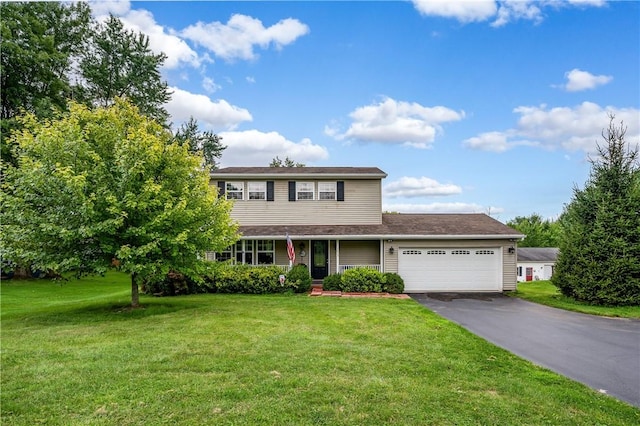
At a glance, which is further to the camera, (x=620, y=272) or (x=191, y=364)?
(x=620, y=272)

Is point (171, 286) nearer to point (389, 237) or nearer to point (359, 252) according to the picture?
point (359, 252)

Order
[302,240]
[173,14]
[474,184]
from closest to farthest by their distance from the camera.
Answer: [173,14] → [302,240] → [474,184]

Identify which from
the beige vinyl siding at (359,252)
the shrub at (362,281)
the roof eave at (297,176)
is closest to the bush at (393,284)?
the shrub at (362,281)

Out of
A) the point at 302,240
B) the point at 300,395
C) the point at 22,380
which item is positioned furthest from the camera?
the point at 302,240

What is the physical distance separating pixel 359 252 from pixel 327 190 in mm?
3439

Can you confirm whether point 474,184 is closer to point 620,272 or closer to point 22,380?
point 620,272

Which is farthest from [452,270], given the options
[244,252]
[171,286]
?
[171,286]

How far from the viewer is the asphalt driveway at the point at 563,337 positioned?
5766 millimetres

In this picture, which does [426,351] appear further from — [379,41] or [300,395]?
[379,41]

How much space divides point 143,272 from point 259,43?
11656 millimetres

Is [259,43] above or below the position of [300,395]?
above

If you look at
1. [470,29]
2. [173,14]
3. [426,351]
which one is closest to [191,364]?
[426,351]

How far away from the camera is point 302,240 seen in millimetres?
17609

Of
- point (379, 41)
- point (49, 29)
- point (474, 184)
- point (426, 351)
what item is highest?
point (49, 29)
